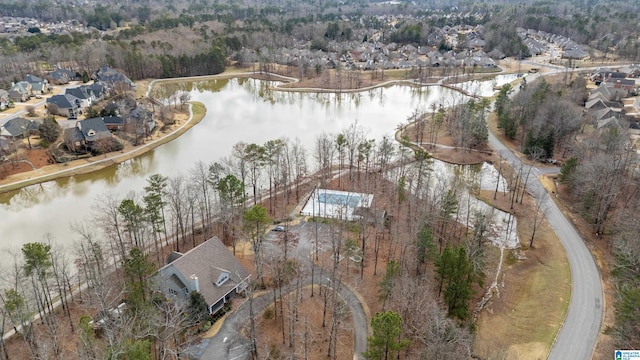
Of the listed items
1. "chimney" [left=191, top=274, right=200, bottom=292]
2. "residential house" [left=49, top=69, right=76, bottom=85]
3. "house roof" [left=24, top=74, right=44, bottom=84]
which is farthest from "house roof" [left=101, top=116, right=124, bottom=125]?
"chimney" [left=191, top=274, right=200, bottom=292]

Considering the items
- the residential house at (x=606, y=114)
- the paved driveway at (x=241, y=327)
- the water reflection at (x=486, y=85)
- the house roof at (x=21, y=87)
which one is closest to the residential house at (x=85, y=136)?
the house roof at (x=21, y=87)

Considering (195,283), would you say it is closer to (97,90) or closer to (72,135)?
(72,135)

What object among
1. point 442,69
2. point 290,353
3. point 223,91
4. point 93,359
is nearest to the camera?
point 93,359

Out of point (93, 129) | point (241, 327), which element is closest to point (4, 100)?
point (93, 129)

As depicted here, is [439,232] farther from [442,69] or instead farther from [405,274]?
[442,69]

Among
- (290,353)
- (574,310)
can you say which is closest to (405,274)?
(290,353)

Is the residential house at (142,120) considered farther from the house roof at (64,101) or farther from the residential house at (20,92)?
the residential house at (20,92)
